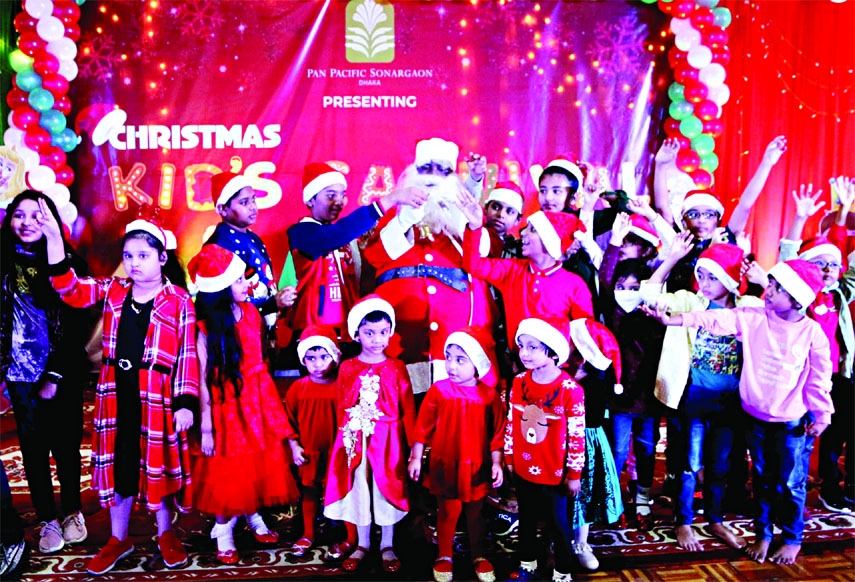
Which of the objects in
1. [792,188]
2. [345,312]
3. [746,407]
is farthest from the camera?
[792,188]

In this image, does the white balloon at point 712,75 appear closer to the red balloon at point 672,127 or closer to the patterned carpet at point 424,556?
the red balloon at point 672,127

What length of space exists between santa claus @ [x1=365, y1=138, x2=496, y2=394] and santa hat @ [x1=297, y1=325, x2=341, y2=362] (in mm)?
259

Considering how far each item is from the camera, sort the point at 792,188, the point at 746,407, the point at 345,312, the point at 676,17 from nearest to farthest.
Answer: the point at 746,407 → the point at 345,312 → the point at 676,17 → the point at 792,188

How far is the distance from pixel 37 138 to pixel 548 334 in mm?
Answer: 3987

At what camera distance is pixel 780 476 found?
2938mm

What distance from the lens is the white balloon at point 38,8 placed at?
457 cm

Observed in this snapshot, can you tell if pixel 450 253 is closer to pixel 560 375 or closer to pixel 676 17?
pixel 560 375

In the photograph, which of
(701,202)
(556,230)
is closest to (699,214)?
(701,202)

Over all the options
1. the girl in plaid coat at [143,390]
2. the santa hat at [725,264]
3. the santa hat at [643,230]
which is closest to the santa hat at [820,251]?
the santa hat at [725,264]

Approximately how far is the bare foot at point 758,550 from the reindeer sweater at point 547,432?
3.11 ft

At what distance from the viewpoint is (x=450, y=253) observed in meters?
3.13

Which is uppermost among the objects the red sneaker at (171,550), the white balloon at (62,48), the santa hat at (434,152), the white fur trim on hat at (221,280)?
the white balloon at (62,48)

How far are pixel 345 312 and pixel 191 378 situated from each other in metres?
0.79

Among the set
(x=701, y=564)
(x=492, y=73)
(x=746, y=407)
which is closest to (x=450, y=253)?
(x=746, y=407)
